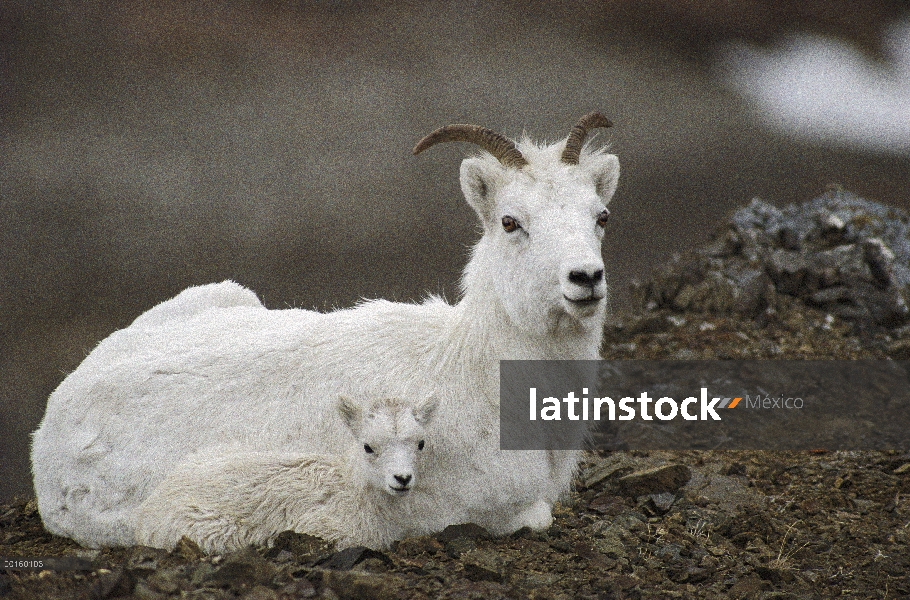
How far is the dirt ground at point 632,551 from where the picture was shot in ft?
17.7

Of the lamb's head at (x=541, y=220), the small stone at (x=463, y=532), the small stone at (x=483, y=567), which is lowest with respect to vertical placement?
the small stone at (x=483, y=567)

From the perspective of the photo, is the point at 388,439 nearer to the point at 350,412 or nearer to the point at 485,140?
the point at 350,412

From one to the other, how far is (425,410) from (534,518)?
1.28 metres

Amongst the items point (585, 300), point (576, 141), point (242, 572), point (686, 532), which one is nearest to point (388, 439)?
point (242, 572)

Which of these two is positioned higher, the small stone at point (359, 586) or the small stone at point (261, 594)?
the small stone at point (359, 586)

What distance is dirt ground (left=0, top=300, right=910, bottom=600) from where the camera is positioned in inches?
212

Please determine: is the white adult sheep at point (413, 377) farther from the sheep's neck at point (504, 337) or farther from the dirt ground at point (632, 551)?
the dirt ground at point (632, 551)

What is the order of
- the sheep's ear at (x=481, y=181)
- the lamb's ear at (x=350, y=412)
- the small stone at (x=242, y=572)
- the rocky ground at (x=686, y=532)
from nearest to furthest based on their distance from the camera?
the small stone at (x=242, y=572) < the rocky ground at (x=686, y=532) < the lamb's ear at (x=350, y=412) < the sheep's ear at (x=481, y=181)

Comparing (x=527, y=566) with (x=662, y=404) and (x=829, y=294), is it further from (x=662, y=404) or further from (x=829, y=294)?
(x=829, y=294)

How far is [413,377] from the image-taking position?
6746 millimetres

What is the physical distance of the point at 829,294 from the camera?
41.6 ft

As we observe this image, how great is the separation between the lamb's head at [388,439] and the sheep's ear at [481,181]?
152 centimetres

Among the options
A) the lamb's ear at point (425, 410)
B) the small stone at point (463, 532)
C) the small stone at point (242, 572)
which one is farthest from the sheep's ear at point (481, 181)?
the small stone at point (242, 572)

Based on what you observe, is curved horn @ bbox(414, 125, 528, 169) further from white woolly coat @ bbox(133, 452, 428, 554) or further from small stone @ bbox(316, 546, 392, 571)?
small stone @ bbox(316, 546, 392, 571)
